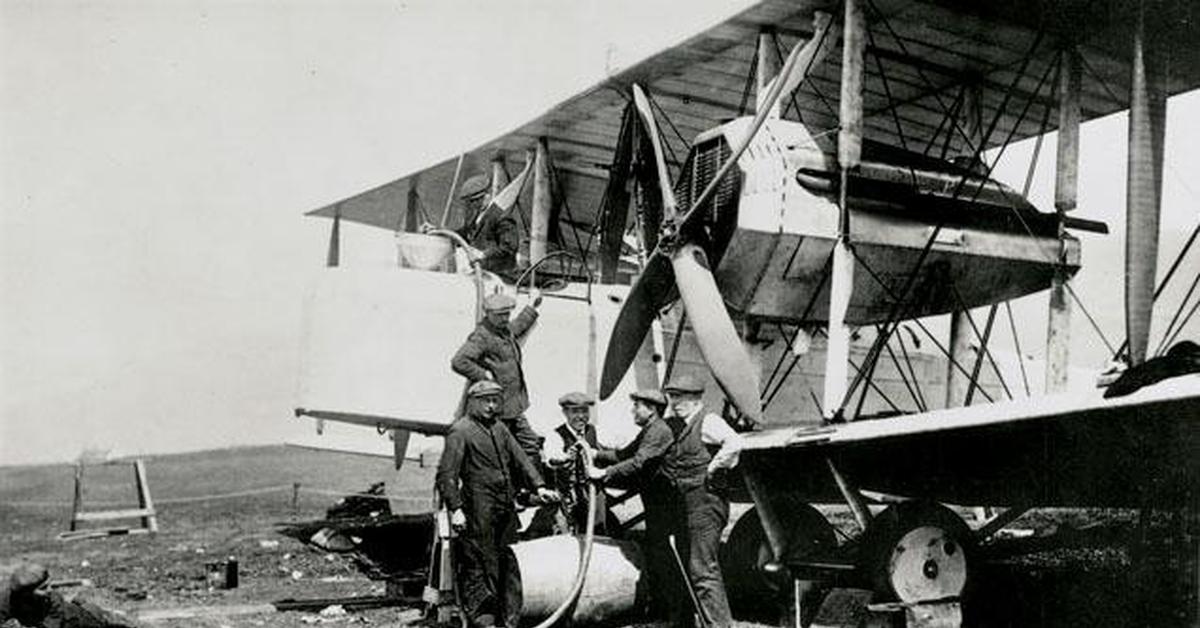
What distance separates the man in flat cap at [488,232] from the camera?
Result: 11078mm

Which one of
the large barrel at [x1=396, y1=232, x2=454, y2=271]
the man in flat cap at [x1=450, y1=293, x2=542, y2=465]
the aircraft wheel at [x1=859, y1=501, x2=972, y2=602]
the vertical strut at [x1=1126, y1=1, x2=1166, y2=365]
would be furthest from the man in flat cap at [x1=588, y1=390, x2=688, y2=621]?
the large barrel at [x1=396, y1=232, x2=454, y2=271]

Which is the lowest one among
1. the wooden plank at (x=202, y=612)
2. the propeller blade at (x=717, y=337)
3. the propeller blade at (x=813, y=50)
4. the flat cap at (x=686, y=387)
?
the wooden plank at (x=202, y=612)

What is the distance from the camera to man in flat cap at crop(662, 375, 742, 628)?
23.5 feet

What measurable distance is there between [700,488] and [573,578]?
3.48 feet

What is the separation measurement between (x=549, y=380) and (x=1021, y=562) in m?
4.64

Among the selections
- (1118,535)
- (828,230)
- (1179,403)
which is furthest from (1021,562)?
(1179,403)

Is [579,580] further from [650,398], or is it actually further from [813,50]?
[813,50]

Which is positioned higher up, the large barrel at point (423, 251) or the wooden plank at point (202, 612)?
the large barrel at point (423, 251)

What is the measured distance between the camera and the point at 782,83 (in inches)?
326

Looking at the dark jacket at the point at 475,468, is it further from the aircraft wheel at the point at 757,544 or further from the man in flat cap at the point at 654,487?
the aircraft wheel at the point at 757,544

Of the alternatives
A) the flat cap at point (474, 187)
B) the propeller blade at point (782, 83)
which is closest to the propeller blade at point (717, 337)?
the propeller blade at point (782, 83)

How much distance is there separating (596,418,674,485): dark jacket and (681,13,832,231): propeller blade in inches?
81.0

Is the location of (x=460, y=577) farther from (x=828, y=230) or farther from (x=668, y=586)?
(x=828, y=230)

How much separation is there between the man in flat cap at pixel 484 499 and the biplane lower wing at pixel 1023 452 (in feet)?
5.65
